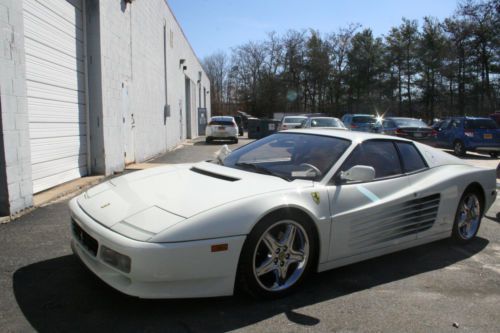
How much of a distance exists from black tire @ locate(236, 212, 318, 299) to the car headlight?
0.76 meters

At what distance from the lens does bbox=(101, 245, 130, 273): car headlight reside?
8.87ft

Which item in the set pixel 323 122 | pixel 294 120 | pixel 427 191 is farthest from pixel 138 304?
pixel 294 120

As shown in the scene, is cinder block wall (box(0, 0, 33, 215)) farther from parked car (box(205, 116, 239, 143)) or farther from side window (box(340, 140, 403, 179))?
parked car (box(205, 116, 239, 143))

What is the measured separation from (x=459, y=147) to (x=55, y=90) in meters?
14.3

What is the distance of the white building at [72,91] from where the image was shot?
5379 millimetres

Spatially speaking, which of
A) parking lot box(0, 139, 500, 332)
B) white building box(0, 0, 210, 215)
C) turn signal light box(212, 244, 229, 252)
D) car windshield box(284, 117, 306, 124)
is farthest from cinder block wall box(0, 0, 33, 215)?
car windshield box(284, 117, 306, 124)

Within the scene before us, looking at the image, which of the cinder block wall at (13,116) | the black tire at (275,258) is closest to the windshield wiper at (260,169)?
the black tire at (275,258)

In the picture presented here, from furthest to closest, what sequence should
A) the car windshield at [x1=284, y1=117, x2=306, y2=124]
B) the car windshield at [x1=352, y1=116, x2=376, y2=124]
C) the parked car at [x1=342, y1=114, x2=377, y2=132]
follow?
the car windshield at [x1=284, y1=117, x2=306, y2=124] < the car windshield at [x1=352, y1=116, x2=376, y2=124] < the parked car at [x1=342, y1=114, x2=377, y2=132]

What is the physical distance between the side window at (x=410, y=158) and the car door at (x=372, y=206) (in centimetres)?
9

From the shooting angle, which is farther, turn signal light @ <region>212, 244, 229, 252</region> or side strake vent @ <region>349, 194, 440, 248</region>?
side strake vent @ <region>349, 194, 440, 248</region>

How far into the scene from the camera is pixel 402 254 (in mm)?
4414

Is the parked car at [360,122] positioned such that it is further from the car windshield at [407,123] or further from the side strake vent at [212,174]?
the side strake vent at [212,174]

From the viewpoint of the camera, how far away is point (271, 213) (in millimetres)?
3084

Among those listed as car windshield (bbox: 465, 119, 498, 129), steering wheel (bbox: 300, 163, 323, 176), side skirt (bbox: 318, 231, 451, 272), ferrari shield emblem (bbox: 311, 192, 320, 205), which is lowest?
side skirt (bbox: 318, 231, 451, 272)
